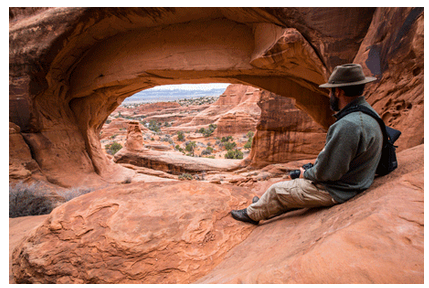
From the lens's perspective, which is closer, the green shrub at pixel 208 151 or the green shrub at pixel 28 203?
the green shrub at pixel 28 203

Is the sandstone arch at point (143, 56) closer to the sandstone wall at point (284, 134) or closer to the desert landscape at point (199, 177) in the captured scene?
the desert landscape at point (199, 177)

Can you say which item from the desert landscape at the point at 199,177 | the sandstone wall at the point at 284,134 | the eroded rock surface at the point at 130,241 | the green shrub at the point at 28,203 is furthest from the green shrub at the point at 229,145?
the eroded rock surface at the point at 130,241

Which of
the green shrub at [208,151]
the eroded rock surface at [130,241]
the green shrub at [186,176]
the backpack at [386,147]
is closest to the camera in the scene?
the backpack at [386,147]

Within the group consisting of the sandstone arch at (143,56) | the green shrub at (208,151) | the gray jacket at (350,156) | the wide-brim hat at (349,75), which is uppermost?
the sandstone arch at (143,56)

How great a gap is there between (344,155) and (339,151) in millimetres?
43

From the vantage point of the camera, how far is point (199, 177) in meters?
9.69

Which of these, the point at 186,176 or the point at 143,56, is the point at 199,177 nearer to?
the point at 186,176

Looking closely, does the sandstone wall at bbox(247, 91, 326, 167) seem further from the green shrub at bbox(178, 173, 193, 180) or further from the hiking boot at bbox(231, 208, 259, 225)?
the hiking boot at bbox(231, 208, 259, 225)

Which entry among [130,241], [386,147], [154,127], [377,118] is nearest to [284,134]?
[386,147]

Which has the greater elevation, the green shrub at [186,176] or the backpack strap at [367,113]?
the backpack strap at [367,113]

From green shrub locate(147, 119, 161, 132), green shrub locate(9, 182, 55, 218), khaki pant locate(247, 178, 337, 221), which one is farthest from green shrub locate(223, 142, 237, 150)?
khaki pant locate(247, 178, 337, 221)

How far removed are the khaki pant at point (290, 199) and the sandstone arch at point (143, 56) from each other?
9.46 feet

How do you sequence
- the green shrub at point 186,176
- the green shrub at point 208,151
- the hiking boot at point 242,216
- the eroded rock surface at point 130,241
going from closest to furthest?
1. the eroded rock surface at point 130,241
2. the hiking boot at point 242,216
3. the green shrub at point 186,176
4. the green shrub at point 208,151

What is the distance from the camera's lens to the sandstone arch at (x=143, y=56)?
3.78 m
